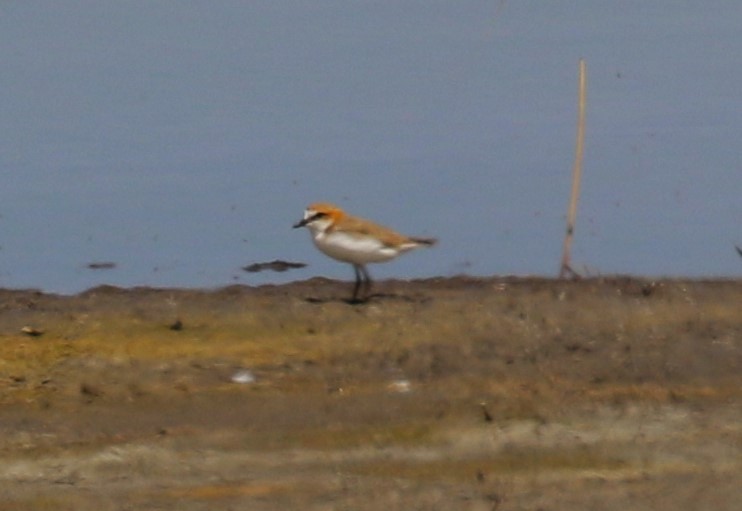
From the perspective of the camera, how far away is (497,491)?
310 inches

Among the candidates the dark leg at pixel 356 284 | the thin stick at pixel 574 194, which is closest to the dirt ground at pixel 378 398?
the dark leg at pixel 356 284

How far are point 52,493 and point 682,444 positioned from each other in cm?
235

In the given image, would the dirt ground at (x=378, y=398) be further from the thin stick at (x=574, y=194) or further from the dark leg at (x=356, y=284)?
the thin stick at (x=574, y=194)

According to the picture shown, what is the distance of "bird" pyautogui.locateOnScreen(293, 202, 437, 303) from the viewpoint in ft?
34.4

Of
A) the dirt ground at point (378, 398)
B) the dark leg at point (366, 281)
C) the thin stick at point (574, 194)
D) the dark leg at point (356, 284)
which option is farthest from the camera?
the thin stick at point (574, 194)

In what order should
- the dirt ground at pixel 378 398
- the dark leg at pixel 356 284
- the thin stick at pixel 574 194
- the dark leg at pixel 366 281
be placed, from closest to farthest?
the dirt ground at pixel 378 398 → the dark leg at pixel 356 284 → the dark leg at pixel 366 281 → the thin stick at pixel 574 194

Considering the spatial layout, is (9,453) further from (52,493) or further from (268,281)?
(268,281)

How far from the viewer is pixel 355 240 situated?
34.4ft

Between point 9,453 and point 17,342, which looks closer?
point 9,453

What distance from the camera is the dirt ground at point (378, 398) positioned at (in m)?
7.95

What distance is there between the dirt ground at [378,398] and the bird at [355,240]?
19 centimetres

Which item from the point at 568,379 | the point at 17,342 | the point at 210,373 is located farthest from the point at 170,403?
the point at 568,379

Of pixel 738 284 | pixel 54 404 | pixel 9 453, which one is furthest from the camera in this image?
pixel 738 284

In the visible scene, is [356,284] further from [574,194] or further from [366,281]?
[574,194]
